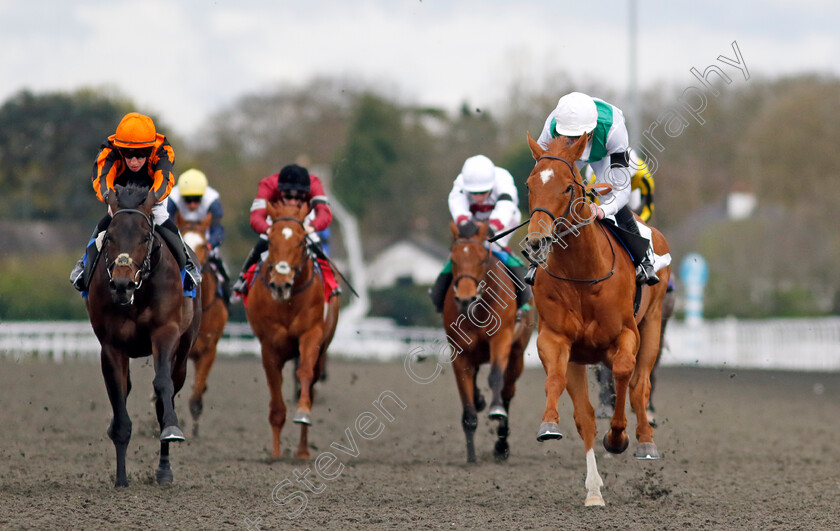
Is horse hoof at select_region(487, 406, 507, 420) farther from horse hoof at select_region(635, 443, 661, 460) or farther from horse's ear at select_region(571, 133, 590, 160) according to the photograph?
horse's ear at select_region(571, 133, 590, 160)

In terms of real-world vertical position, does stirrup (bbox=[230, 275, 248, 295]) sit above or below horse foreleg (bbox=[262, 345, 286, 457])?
above

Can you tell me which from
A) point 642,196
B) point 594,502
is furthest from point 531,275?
point 642,196

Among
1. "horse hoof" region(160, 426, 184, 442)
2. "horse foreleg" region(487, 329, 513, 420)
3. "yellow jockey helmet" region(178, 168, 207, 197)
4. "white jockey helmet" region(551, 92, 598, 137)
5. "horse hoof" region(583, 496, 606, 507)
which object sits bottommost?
"horse hoof" region(583, 496, 606, 507)

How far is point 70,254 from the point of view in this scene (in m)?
29.8

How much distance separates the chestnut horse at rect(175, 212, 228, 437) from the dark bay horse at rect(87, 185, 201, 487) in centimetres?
317

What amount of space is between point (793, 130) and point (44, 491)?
36.6m

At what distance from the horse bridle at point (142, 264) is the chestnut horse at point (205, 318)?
11.2 ft

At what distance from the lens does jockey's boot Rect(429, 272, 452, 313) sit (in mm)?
9789

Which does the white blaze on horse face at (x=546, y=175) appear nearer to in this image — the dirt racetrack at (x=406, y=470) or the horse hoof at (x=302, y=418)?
the dirt racetrack at (x=406, y=470)

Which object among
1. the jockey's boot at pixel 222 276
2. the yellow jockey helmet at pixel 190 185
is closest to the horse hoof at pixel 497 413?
the jockey's boot at pixel 222 276

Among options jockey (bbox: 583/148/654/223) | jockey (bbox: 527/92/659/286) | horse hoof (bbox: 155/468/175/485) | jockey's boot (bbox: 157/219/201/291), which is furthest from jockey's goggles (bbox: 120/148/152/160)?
jockey (bbox: 583/148/654/223)

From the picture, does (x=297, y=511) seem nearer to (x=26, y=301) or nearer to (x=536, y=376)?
(x=536, y=376)

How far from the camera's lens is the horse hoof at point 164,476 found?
25.5 feet

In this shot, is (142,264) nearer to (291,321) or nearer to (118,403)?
(118,403)
